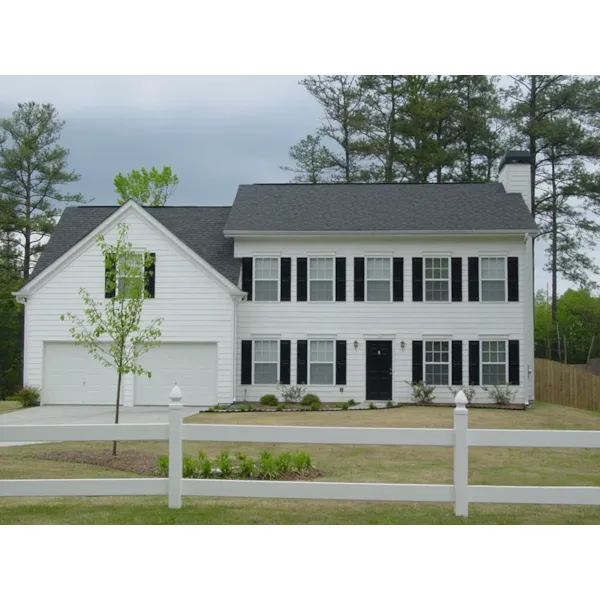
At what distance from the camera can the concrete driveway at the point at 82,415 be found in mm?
18797

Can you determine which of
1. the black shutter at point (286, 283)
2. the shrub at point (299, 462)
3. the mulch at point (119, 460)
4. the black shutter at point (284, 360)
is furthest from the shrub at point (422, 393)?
the shrub at point (299, 462)

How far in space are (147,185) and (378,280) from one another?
1933 centimetres

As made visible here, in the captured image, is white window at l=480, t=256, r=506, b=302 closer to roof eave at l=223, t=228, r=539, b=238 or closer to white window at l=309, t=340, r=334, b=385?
roof eave at l=223, t=228, r=539, b=238

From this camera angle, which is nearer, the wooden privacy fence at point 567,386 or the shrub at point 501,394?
the shrub at point 501,394

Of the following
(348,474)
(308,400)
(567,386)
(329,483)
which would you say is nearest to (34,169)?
(308,400)

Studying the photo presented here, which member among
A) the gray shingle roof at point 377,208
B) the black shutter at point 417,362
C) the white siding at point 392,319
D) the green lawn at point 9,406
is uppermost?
the gray shingle roof at point 377,208

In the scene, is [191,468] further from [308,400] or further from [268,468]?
[308,400]

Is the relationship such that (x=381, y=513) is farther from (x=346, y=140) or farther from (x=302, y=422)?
(x=346, y=140)

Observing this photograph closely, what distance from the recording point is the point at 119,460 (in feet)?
41.1

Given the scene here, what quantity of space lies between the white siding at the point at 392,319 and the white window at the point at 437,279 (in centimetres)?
26

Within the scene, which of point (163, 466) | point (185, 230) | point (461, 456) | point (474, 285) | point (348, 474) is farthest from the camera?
point (185, 230)

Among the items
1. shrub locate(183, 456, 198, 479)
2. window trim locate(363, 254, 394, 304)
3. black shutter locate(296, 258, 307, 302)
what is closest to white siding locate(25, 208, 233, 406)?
black shutter locate(296, 258, 307, 302)

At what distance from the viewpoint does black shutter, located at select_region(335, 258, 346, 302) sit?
24.7 m

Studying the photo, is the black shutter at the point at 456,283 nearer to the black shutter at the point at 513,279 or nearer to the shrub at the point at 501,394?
the black shutter at the point at 513,279
